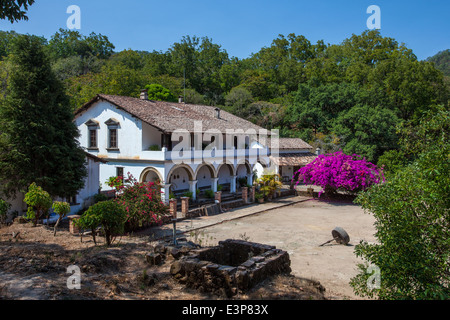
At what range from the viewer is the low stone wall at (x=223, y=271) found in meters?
7.27

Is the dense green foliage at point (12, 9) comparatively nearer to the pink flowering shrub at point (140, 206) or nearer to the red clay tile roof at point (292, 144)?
the pink flowering shrub at point (140, 206)

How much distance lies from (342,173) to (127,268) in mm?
18783

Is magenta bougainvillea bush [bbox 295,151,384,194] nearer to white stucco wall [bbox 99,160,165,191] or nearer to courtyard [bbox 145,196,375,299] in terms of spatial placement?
courtyard [bbox 145,196,375,299]

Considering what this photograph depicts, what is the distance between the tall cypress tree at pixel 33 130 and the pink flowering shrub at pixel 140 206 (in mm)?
2458

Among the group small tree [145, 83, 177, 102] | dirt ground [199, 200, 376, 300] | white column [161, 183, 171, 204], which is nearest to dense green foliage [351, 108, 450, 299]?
dirt ground [199, 200, 376, 300]

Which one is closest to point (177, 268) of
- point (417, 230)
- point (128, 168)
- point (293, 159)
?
point (417, 230)

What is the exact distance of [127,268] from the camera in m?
8.62

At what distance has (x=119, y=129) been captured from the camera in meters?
21.4

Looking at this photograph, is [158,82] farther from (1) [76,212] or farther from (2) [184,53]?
(1) [76,212]

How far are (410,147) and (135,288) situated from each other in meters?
6.65

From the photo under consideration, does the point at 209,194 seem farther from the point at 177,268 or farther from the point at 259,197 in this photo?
the point at 177,268

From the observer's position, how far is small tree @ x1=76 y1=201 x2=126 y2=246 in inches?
392

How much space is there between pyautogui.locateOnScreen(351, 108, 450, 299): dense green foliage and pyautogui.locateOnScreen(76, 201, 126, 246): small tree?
24.4 ft
